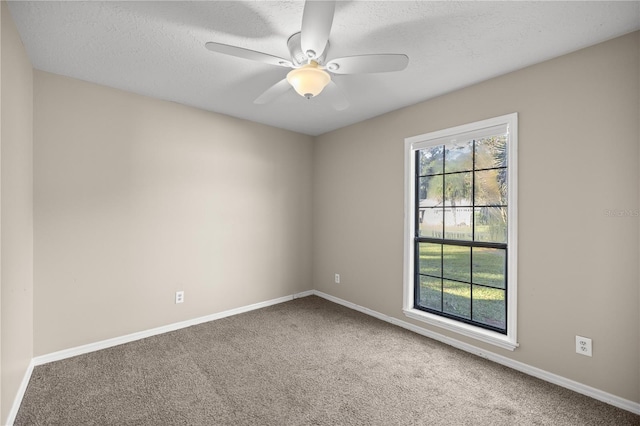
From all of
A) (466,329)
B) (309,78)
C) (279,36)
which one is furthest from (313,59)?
(466,329)

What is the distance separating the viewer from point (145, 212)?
118 inches

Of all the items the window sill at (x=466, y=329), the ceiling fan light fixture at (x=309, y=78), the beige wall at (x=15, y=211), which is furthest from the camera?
the window sill at (x=466, y=329)

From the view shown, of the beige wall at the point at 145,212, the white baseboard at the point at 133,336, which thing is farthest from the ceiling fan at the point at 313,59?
the white baseboard at the point at 133,336

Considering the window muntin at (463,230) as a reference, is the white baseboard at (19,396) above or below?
below

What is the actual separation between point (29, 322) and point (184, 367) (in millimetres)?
1221

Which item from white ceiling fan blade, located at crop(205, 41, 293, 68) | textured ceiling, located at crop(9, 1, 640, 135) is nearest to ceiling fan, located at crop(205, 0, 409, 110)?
white ceiling fan blade, located at crop(205, 41, 293, 68)

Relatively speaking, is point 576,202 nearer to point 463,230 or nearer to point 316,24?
point 463,230

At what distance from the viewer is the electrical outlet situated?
2.10 metres

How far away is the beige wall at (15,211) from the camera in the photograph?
66.8 inches

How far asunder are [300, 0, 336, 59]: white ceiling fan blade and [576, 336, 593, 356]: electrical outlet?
8.54ft

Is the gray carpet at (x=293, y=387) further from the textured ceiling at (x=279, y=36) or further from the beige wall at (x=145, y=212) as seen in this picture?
the textured ceiling at (x=279, y=36)

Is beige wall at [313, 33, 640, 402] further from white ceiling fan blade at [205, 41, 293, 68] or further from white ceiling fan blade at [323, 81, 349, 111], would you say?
white ceiling fan blade at [205, 41, 293, 68]

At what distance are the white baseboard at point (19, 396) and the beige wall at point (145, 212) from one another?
20 centimetres

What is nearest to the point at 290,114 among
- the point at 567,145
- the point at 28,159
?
the point at 28,159
